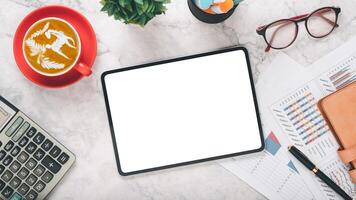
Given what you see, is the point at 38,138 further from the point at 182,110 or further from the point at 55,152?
the point at 182,110

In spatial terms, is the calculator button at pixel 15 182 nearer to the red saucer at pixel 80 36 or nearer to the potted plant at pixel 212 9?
the red saucer at pixel 80 36

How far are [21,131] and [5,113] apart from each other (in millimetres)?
41

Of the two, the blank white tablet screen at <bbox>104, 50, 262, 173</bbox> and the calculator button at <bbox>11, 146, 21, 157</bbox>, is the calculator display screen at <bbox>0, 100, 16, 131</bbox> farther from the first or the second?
the blank white tablet screen at <bbox>104, 50, 262, 173</bbox>

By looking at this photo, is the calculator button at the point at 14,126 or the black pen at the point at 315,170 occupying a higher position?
the calculator button at the point at 14,126

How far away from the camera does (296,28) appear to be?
85 centimetres

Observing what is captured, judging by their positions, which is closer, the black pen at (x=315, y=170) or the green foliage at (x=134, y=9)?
the green foliage at (x=134, y=9)

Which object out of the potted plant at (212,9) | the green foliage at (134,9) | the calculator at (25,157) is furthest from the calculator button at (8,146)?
the potted plant at (212,9)

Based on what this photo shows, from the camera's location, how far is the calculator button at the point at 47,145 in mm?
812

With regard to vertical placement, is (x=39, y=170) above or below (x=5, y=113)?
below

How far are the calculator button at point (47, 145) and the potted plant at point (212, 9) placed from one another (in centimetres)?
35

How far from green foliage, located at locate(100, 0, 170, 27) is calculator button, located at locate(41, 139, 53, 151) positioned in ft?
0.83

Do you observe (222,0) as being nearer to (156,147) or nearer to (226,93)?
(226,93)

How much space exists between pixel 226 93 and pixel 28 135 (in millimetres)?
359

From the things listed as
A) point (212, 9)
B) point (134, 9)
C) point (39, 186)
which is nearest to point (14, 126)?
point (39, 186)
